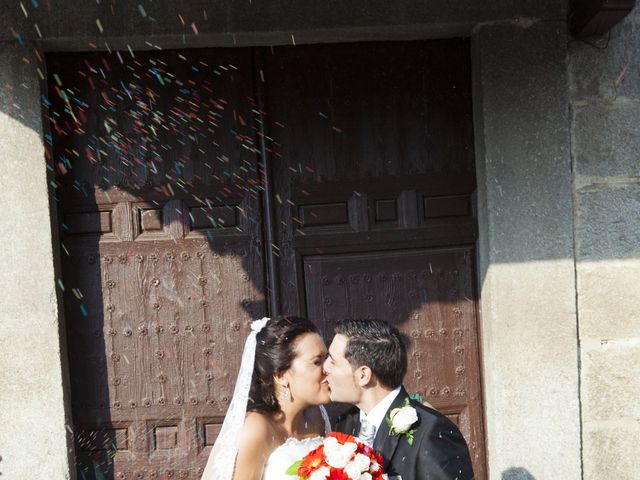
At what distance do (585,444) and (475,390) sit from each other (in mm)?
602

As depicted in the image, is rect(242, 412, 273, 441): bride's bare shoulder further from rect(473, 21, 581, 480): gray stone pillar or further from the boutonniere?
rect(473, 21, 581, 480): gray stone pillar

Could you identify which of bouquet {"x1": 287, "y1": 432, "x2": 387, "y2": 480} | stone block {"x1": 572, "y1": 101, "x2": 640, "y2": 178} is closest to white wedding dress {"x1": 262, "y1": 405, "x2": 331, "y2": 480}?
bouquet {"x1": 287, "y1": 432, "x2": 387, "y2": 480}

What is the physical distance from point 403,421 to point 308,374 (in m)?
0.50

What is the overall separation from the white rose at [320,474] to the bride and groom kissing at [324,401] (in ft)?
0.88

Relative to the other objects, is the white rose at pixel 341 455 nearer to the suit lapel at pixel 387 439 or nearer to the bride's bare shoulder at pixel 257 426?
the suit lapel at pixel 387 439

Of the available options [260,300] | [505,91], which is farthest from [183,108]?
[505,91]

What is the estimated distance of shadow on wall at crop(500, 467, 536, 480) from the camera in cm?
429

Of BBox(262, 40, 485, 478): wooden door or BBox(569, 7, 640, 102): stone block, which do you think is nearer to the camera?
BBox(569, 7, 640, 102): stone block

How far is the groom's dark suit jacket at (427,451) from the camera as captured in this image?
3.19 meters

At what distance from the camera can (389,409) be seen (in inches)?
135

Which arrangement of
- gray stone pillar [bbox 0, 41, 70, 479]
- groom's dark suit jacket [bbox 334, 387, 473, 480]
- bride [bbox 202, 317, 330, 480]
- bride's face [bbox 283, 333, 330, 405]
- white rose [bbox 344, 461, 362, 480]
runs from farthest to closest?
gray stone pillar [bbox 0, 41, 70, 479]
bride's face [bbox 283, 333, 330, 405]
bride [bbox 202, 317, 330, 480]
groom's dark suit jacket [bbox 334, 387, 473, 480]
white rose [bbox 344, 461, 362, 480]

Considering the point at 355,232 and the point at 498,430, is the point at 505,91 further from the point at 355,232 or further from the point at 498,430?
the point at 498,430

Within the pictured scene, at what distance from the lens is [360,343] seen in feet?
11.4

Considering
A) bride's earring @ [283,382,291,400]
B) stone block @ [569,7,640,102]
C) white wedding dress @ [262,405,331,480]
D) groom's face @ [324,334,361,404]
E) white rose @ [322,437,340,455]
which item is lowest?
white wedding dress @ [262,405,331,480]
